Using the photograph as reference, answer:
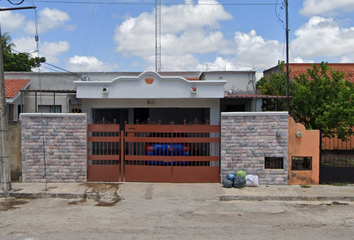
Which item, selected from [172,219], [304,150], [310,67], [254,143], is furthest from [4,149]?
[310,67]

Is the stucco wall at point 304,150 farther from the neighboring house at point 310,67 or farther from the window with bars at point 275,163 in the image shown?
the neighboring house at point 310,67

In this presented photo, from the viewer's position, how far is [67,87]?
18.8 meters

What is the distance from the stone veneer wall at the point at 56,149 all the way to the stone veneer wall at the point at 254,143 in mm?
4729

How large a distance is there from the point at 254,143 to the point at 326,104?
2966mm

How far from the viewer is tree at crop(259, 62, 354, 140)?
11023 millimetres

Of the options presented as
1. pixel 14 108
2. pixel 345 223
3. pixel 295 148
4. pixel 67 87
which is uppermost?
pixel 67 87

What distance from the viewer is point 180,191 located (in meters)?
10.0

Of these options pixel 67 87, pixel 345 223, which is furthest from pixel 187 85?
pixel 67 87

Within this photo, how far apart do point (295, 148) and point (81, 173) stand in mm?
7108

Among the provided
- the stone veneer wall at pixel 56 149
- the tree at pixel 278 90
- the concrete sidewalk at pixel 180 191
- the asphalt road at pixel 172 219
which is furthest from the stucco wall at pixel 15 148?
the tree at pixel 278 90

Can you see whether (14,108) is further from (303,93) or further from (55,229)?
(303,93)

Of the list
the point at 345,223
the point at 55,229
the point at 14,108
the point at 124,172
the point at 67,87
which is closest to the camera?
the point at 55,229

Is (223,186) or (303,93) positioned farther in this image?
(303,93)

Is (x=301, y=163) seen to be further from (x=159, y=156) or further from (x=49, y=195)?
(x=49, y=195)
